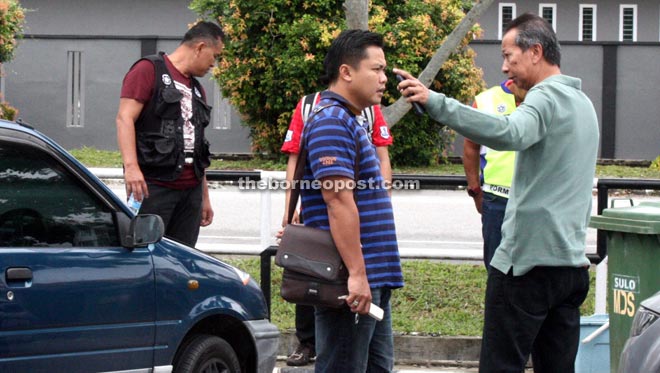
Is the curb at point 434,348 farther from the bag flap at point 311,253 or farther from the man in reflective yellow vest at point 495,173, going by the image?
the bag flap at point 311,253

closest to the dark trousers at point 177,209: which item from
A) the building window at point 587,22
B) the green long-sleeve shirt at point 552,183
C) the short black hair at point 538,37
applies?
the green long-sleeve shirt at point 552,183

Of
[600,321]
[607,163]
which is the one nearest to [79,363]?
[600,321]

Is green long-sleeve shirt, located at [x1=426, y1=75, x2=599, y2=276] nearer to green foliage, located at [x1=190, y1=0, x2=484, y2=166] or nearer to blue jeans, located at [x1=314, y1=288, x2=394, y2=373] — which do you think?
blue jeans, located at [x1=314, y1=288, x2=394, y2=373]

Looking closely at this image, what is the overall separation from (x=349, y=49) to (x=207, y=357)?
5.89 feet

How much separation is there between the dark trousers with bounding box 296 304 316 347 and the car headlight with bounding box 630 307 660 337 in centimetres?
282

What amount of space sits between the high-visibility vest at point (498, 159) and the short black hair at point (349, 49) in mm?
2178

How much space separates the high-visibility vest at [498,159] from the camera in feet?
21.5

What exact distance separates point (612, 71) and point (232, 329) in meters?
19.7

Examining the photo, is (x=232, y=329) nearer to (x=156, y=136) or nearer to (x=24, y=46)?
(x=156, y=136)

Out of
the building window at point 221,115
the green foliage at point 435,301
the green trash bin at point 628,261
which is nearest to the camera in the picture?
the green trash bin at point 628,261

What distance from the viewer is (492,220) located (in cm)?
662

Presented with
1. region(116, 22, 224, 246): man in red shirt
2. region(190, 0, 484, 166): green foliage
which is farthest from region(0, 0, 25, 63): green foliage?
region(116, 22, 224, 246): man in red shirt

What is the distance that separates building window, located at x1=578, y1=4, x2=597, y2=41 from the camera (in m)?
29.8

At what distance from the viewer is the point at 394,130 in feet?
65.8
